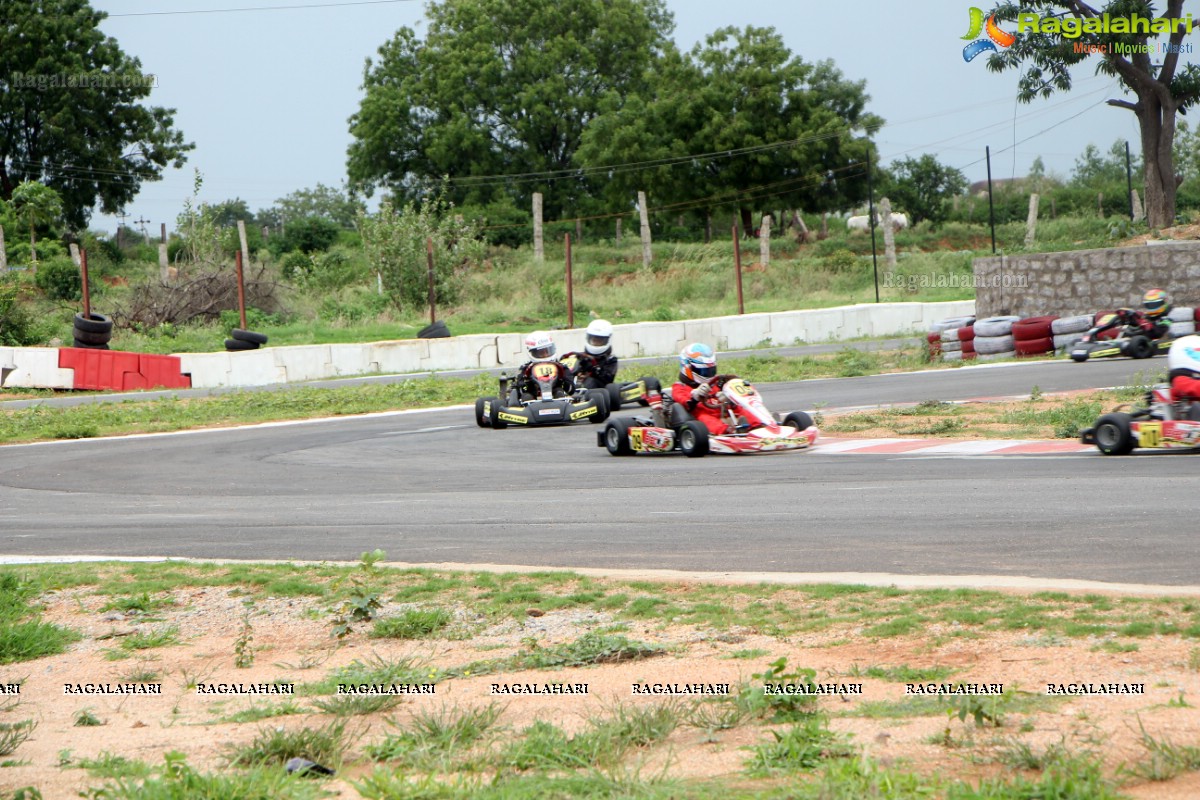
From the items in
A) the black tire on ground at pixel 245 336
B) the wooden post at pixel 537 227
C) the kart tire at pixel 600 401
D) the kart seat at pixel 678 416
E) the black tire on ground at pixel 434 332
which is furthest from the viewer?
the wooden post at pixel 537 227

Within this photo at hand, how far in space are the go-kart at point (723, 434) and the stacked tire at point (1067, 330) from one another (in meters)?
9.68

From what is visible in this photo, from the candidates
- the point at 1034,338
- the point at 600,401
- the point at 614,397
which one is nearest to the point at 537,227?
the point at 1034,338

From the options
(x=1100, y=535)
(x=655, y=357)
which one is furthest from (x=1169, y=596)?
(x=655, y=357)

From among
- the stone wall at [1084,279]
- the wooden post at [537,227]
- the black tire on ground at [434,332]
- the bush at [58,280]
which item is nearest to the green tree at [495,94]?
the wooden post at [537,227]

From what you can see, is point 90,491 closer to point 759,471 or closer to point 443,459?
point 443,459

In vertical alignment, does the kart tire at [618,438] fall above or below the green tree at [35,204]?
below

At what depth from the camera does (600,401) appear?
49.4ft

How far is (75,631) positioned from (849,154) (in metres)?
43.7

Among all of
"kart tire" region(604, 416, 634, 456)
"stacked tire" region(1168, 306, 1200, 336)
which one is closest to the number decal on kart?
"kart tire" region(604, 416, 634, 456)

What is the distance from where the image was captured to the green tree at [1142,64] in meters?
25.3

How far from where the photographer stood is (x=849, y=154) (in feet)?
154

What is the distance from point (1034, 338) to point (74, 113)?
41.2 metres

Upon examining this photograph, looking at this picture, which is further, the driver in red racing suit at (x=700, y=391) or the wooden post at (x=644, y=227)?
the wooden post at (x=644, y=227)

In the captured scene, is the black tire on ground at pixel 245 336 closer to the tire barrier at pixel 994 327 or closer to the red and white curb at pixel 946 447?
the tire barrier at pixel 994 327
